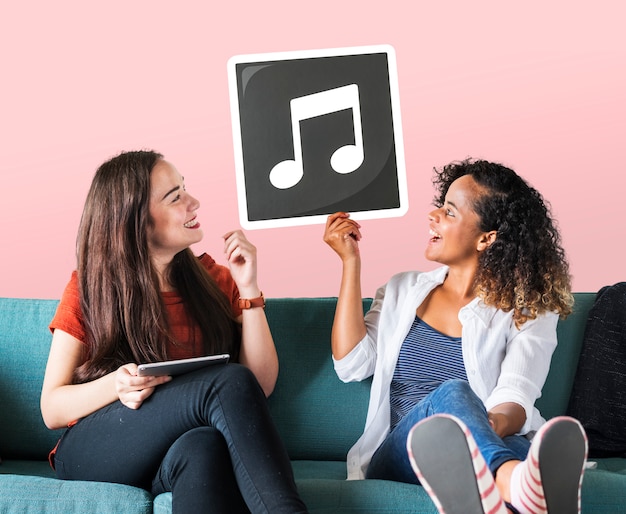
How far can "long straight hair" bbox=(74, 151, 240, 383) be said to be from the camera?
2.20 m

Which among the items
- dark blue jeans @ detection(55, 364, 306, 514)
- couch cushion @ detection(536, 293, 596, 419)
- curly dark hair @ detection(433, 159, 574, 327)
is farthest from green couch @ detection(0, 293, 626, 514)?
dark blue jeans @ detection(55, 364, 306, 514)

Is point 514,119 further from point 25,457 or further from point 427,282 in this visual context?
point 25,457

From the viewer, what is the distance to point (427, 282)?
2.44 m

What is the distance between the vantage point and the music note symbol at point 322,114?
2.38m

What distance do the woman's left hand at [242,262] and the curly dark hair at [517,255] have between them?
22.0 inches

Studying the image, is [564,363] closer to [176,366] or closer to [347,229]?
[347,229]

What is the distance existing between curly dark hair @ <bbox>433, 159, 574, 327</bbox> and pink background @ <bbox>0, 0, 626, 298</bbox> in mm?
909

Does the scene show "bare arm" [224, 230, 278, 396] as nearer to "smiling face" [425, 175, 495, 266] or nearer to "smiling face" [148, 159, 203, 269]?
"smiling face" [148, 159, 203, 269]

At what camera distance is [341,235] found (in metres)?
2.38

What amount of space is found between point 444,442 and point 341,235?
0.82m

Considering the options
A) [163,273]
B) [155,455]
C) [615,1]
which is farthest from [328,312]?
[615,1]

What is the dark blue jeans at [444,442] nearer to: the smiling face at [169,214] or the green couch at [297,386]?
the green couch at [297,386]

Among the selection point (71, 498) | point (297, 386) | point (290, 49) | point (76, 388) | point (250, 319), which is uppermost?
point (290, 49)

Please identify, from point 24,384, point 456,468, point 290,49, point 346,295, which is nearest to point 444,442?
point 456,468
